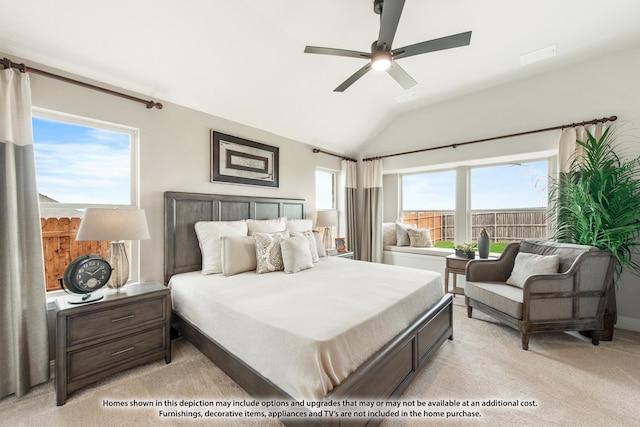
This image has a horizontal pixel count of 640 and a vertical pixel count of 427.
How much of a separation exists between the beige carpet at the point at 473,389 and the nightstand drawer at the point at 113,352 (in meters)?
0.16

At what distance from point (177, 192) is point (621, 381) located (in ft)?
13.7

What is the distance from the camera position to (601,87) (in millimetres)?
2943

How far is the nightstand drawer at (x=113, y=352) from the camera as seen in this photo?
1.72 metres

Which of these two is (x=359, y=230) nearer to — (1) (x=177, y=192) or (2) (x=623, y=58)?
(1) (x=177, y=192)

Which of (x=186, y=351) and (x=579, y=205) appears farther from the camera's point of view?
(x=579, y=205)

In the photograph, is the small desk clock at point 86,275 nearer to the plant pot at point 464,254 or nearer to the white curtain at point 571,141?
the plant pot at point 464,254

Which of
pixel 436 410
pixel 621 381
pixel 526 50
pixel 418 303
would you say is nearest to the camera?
pixel 436 410

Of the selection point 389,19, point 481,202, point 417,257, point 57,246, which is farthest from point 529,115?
point 57,246

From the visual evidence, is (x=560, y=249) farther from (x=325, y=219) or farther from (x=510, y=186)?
(x=325, y=219)

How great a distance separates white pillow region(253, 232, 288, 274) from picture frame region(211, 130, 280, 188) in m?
1.03

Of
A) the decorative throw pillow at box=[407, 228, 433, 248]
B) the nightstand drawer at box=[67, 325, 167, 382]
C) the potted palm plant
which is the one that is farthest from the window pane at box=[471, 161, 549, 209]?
the nightstand drawer at box=[67, 325, 167, 382]

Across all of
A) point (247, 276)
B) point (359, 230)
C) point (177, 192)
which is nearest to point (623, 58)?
point (359, 230)

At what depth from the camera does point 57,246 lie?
7.04ft

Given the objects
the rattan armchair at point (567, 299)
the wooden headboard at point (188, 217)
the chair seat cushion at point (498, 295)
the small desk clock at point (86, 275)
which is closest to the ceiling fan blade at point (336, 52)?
the wooden headboard at point (188, 217)
